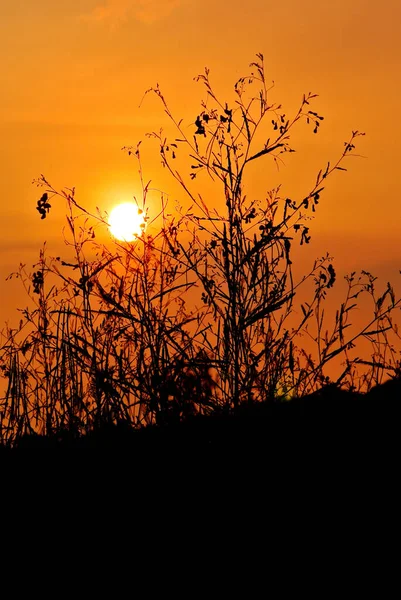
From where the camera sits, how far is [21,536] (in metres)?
3.93

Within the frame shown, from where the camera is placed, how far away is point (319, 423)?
4512 millimetres

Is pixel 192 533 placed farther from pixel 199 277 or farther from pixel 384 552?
pixel 199 277

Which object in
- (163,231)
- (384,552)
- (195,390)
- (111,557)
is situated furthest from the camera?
(163,231)

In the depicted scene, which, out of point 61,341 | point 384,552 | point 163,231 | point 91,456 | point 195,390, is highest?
point 163,231

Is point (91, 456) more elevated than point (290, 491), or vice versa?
point (91, 456)

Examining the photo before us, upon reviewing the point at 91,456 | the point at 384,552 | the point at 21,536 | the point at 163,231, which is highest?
the point at 163,231

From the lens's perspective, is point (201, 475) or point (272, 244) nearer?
point (201, 475)

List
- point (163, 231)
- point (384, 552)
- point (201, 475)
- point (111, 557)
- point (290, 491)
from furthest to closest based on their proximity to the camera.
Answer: point (163, 231) < point (201, 475) < point (290, 491) < point (111, 557) < point (384, 552)

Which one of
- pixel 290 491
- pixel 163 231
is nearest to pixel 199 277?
pixel 163 231

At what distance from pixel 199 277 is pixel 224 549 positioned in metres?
2.31

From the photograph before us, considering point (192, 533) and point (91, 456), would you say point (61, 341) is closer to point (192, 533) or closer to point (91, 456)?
point (91, 456)

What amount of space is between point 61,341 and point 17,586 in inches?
94.3

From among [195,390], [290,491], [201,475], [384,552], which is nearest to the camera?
[384,552]

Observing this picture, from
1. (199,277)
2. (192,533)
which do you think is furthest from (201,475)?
(199,277)
